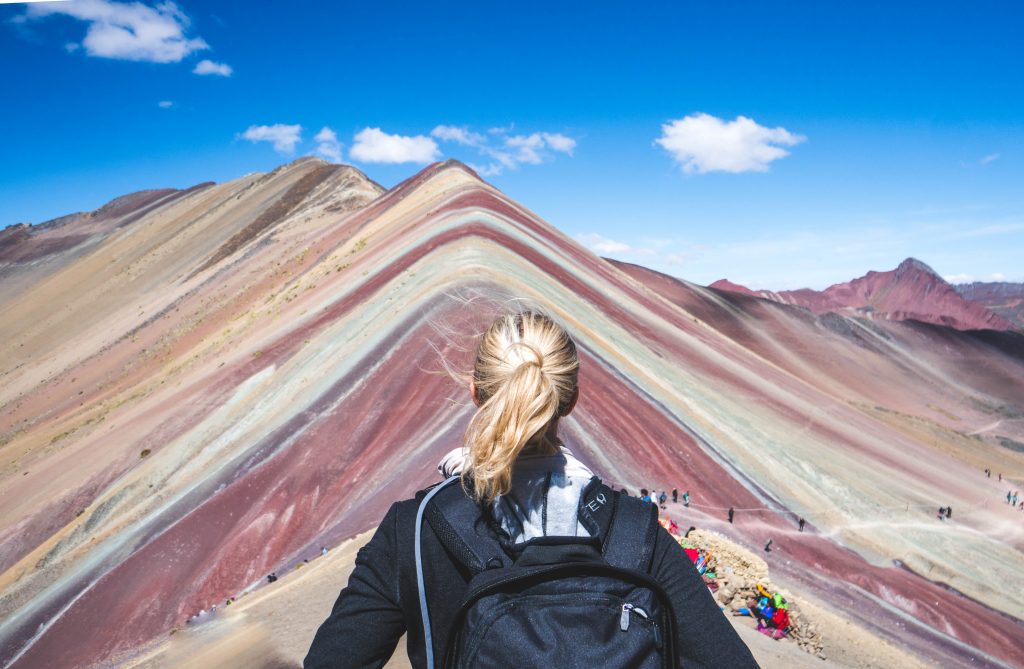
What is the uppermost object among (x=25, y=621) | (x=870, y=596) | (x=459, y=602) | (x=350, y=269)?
(x=350, y=269)

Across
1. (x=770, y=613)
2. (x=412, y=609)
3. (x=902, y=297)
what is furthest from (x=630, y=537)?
(x=902, y=297)

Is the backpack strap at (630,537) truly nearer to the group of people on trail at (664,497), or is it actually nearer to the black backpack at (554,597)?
the black backpack at (554,597)

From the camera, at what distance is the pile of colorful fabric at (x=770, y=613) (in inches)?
263

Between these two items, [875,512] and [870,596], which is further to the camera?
[875,512]

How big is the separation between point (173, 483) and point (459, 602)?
13568 millimetres

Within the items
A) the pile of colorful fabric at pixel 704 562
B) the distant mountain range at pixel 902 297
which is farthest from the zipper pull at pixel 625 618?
the distant mountain range at pixel 902 297

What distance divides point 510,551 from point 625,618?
0.33m

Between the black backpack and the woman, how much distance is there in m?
0.03

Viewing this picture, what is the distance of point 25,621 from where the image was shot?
10539mm

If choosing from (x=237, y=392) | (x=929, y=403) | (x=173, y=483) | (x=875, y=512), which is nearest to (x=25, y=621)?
(x=173, y=483)

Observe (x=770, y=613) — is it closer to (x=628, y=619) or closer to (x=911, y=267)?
(x=628, y=619)

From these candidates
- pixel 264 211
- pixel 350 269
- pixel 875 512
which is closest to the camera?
pixel 875 512

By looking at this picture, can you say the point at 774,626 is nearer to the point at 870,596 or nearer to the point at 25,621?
the point at 870,596

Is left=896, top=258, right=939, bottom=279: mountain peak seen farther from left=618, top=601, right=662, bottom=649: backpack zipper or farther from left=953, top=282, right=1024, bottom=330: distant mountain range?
left=618, top=601, right=662, bottom=649: backpack zipper
